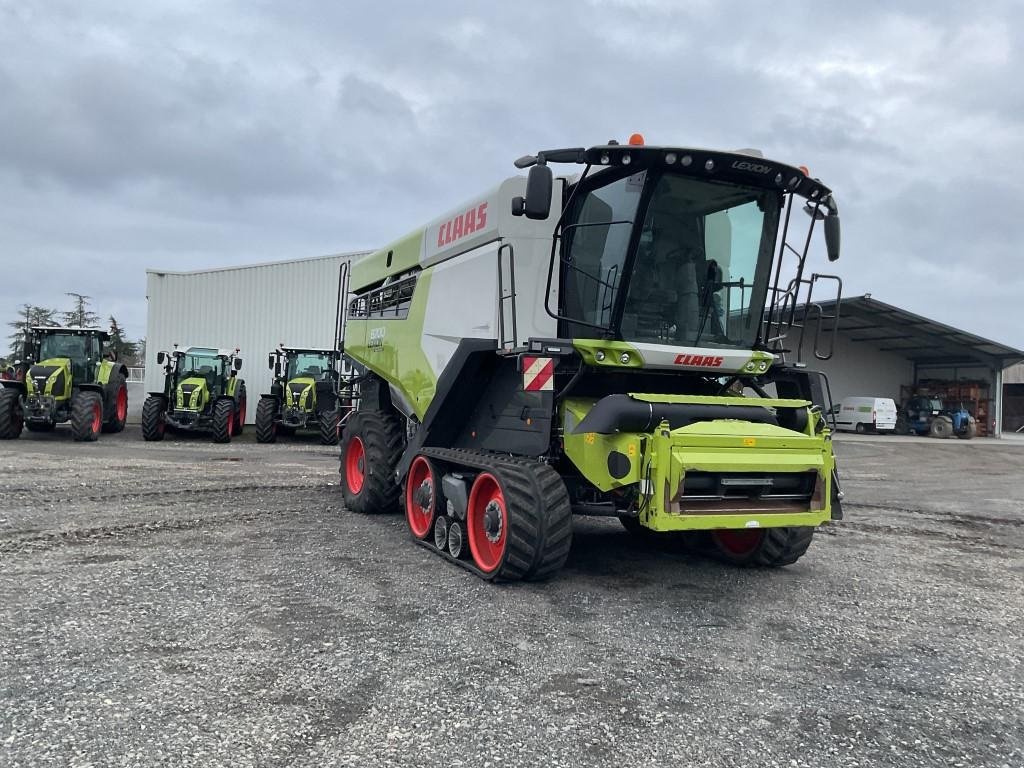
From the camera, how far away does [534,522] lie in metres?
5.56

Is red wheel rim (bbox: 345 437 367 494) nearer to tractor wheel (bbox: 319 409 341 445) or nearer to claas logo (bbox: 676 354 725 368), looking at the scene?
claas logo (bbox: 676 354 725 368)

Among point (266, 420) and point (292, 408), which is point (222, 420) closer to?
point (266, 420)

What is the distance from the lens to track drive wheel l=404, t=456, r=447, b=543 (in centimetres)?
710

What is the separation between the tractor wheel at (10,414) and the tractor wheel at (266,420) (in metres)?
4.87

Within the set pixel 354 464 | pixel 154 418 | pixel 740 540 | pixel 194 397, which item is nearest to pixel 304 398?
pixel 194 397

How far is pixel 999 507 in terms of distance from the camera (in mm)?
11953

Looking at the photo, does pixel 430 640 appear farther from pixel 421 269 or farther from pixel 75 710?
pixel 421 269

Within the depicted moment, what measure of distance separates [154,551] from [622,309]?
4356 mm

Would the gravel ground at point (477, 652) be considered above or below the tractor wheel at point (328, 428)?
below

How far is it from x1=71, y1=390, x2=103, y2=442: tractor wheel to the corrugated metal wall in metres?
6.90

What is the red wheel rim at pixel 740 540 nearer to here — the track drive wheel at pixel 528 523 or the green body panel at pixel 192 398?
the track drive wheel at pixel 528 523

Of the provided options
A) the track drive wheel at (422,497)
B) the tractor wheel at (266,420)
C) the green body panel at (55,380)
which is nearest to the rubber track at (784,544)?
the track drive wheel at (422,497)

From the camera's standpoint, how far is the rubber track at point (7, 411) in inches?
669

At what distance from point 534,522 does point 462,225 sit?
295 centimetres
